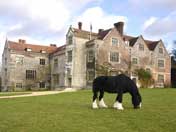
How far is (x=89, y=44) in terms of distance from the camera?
48812mm

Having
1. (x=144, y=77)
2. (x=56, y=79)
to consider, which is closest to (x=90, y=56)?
(x=56, y=79)

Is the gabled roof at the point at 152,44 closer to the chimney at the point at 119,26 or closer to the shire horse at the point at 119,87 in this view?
the chimney at the point at 119,26

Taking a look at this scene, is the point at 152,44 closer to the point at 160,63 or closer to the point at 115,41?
the point at 160,63

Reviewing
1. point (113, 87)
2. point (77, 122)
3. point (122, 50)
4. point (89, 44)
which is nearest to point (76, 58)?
point (89, 44)

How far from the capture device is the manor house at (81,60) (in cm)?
4894

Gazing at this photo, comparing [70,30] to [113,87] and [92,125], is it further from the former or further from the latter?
[92,125]

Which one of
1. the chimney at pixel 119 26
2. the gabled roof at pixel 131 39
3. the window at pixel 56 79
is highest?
the chimney at pixel 119 26

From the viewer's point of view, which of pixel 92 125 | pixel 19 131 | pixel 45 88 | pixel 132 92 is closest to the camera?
pixel 19 131

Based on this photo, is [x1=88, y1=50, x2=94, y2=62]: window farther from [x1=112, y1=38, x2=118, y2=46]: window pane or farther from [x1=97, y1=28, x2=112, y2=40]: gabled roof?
[x1=112, y1=38, x2=118, y2=46]: window pane

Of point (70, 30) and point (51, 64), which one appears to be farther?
point (51, 64)

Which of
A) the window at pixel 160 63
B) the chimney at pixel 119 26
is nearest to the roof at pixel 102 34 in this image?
the chimney at pixel 119 26

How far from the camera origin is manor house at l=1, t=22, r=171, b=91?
48.9 metres

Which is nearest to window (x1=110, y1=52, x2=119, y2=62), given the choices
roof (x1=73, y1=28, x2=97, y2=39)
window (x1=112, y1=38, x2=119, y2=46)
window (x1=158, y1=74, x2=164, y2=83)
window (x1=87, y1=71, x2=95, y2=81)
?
window (x1=112, y1=38, x2=119, y2=46)

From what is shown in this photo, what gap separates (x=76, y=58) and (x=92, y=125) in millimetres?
38585
